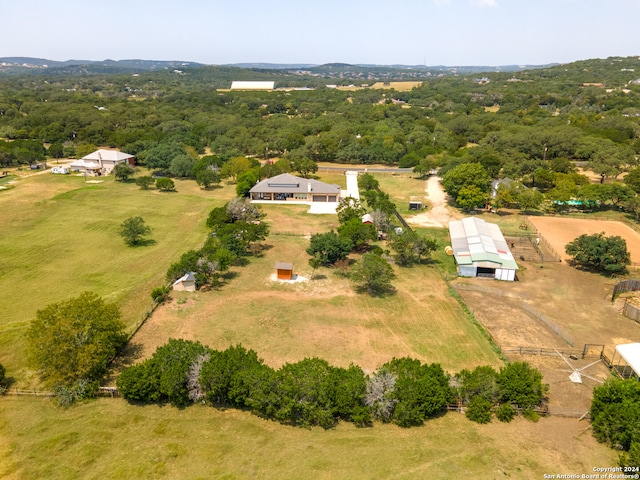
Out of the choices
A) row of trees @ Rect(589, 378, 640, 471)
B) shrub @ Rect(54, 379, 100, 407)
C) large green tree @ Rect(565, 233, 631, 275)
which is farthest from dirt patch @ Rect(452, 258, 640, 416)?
shrub @ Rect(54, 379, 100, 407)

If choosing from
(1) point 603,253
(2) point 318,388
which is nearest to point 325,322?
(2) point 318,388

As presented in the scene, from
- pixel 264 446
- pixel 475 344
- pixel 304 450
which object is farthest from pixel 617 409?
pixel 264 446

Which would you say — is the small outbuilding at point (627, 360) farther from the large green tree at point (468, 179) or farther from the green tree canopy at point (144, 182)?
the green tree canopy at point (144, 182)

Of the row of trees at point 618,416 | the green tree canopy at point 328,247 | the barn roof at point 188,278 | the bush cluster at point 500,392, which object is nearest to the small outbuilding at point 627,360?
the row of trees at point 618,416

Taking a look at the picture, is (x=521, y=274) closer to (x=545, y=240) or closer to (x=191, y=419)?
(x=545, y=240)

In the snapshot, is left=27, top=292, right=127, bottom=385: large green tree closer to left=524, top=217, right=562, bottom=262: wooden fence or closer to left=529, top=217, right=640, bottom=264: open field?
left=524, top=217, right=562, bottom=262: wooden fence

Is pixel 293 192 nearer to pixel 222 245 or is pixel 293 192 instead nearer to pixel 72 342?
pixel 222 245
